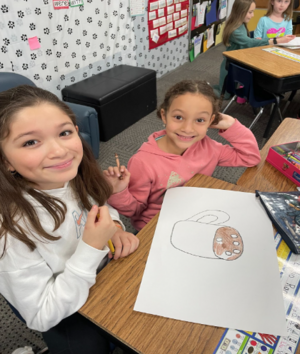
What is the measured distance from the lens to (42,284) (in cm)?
60

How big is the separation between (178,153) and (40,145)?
1.86 feet

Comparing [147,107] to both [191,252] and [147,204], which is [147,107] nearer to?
[147,204]

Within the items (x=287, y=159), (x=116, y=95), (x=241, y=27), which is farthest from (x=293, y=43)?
(x=287, y=159)

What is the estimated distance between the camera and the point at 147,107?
289 centimetres

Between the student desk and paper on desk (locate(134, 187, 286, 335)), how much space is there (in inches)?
63.2

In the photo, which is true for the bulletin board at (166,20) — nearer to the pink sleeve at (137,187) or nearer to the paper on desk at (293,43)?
→ the paper on desk at (293,43)

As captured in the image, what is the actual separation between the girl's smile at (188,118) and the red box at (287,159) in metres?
0.27

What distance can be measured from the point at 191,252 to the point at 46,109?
483 millimetres

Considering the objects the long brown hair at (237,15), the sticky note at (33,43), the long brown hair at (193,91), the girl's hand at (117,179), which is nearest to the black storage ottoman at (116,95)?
the sticky note at (33,43)

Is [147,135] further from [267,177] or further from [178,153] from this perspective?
[267,177]

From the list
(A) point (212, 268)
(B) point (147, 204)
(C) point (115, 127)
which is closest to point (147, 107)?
(C) point (115, 127)

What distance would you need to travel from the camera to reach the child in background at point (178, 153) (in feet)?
2.99

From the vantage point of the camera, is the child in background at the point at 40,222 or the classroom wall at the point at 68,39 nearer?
the child in background at the point at 40,222

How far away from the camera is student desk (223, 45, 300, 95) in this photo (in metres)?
2.00
